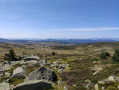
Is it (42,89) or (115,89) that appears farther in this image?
(42,89)

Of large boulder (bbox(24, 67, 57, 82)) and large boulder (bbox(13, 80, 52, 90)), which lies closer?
large boulder (bbox(13, 80, 52, 90))

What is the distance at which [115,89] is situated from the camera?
15172 millimetres

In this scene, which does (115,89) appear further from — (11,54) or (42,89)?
(11,54)

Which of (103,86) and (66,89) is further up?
(103,86)

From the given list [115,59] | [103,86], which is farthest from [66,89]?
[115,59]

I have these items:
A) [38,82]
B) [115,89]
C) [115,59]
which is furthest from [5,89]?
[115,59]

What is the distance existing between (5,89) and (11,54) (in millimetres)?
46955

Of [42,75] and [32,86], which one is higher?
[32,86]

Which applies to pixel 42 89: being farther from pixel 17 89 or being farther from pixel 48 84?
pixel 17 89

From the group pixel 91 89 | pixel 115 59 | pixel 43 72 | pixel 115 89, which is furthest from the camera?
pixel 115 59

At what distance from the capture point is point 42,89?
695 inches

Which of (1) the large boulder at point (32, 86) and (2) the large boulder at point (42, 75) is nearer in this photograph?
(1) the large boulder at point (32, 86)

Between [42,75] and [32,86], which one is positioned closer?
[32,86]

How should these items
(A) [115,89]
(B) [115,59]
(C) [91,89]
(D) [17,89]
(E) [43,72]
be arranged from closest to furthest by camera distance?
(A) [115,89] < (D) [17,89] < (C) [91,89] < (E) [43,72] < (B) [115,59]
